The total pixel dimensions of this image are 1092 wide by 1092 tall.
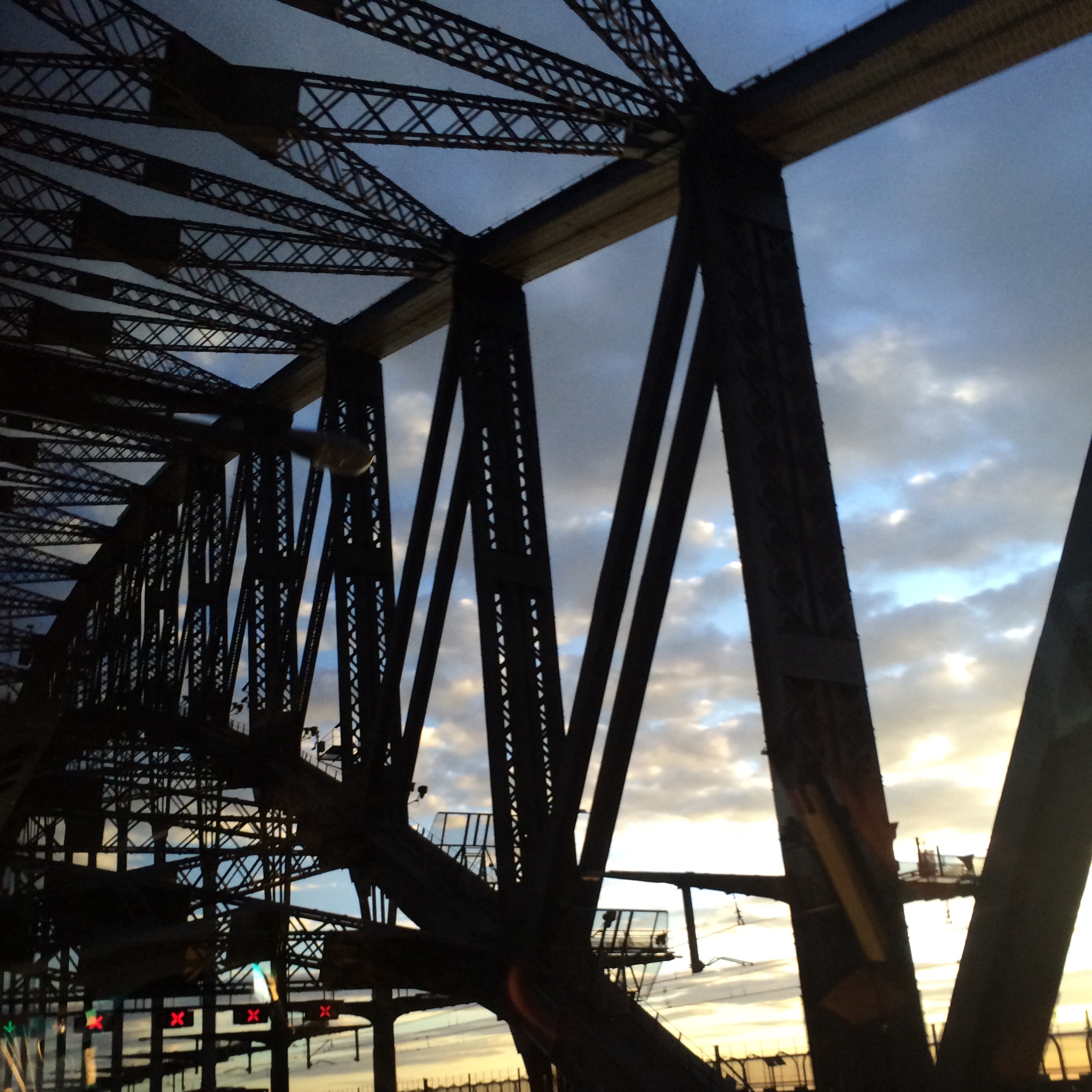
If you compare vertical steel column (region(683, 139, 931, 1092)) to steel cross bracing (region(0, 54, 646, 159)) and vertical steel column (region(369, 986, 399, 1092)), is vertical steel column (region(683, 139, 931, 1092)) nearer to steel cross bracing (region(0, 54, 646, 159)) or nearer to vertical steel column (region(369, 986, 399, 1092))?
steel cross bracing (region(0, 54, 646, 159))

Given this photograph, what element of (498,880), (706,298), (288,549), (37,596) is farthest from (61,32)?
(37,596)

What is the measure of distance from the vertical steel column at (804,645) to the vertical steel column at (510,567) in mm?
6251

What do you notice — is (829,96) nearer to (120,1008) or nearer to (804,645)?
(804,645)

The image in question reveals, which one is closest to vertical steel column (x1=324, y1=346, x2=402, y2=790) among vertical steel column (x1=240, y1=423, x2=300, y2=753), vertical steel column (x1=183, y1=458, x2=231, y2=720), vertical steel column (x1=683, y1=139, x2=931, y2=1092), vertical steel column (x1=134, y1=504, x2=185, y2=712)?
vertical steel column (x1=240, y1=423, x2=300, y2=753)

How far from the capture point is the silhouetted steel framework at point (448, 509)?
1630 centimetres

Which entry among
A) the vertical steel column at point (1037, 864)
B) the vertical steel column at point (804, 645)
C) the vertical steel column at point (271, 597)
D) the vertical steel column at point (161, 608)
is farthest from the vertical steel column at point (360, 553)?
the vertical steel column at point (1037, 864)

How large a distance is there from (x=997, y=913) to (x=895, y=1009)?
38.0 ft

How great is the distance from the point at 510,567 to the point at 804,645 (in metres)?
7.81

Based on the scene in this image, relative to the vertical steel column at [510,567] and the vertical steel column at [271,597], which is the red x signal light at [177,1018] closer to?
the vertical steel column at [271,597]

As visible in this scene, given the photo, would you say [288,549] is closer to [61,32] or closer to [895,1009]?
[61,32]

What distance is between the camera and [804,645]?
16641mm

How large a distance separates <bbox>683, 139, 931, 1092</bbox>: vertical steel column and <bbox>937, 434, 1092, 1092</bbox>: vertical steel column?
31.2 feet

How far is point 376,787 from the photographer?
86.8 feet

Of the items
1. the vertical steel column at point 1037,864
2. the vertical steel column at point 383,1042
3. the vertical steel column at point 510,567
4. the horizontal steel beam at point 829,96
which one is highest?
the horizontal steel beam at point 829,96
